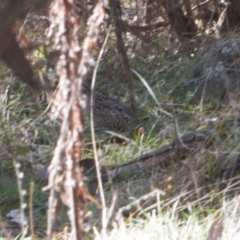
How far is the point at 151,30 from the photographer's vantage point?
6.85 meters

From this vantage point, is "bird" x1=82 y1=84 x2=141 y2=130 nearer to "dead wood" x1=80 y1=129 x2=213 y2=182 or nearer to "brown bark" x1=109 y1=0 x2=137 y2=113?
"brown bark" x1=109 y1=0 x2=137 y2=113

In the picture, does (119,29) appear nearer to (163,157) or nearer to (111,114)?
(111,114)

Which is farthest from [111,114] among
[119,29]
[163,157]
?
[163,157]

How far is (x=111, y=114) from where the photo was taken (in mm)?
5629

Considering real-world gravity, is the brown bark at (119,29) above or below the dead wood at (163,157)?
above

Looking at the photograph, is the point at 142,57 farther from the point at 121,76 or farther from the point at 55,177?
the point at 55,177

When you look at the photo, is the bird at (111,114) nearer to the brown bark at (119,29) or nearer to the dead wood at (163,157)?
the brown bark at (119,29)

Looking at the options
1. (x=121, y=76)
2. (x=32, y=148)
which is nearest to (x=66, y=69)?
(x=32, y=148)

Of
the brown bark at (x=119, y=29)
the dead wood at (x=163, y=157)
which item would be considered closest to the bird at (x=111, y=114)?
the brown bark at (x=119, y=29)

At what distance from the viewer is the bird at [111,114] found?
18.2 ft

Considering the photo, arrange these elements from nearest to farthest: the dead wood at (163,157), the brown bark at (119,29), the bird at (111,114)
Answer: the dead wood at (163,157)
the brown bark at (119,29)
the bird at (111,114)

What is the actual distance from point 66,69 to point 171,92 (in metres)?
3.47

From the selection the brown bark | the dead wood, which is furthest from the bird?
the dead wood

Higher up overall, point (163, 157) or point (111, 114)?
point (111, 114)
